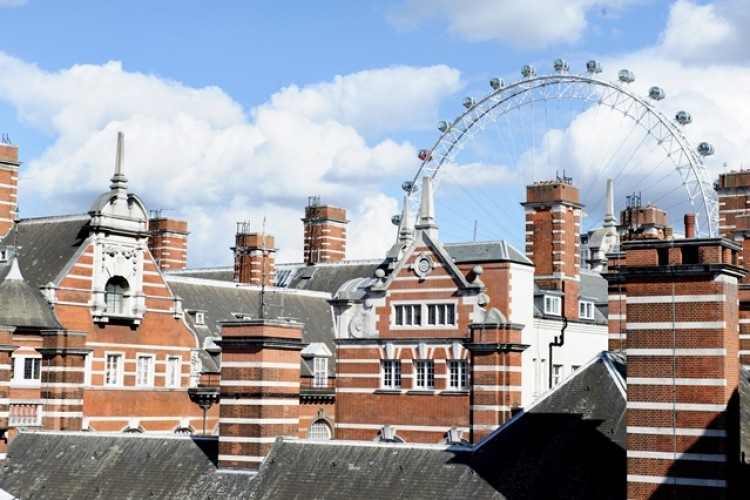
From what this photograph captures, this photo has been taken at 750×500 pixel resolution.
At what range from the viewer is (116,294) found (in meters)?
56.0

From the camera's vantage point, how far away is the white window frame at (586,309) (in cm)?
6025

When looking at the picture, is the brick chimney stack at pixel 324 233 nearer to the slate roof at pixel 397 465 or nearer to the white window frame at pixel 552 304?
the white window frame at pixel 552 304

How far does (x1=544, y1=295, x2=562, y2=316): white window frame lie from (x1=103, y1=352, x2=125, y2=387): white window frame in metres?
18.4

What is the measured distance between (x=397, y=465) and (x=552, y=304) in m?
29.0

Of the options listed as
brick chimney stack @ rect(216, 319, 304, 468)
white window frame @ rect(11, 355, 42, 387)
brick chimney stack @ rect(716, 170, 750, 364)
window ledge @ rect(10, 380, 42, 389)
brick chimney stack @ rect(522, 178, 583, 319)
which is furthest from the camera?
brick chimney stack @ rect(522, 178, 583, 319)

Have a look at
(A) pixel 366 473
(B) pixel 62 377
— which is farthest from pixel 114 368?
(A) pixel 366 473

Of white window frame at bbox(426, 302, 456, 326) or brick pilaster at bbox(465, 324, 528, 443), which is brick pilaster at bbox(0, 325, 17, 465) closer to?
brick pilaster at bbox(465, 324, 528, 443)

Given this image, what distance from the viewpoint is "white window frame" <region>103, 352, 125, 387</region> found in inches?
2168

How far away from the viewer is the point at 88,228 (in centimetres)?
5466

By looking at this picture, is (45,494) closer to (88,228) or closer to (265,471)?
(265,471)

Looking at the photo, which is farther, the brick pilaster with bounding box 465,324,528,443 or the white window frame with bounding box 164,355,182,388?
the white window frame with bounding box 164,355,182,388

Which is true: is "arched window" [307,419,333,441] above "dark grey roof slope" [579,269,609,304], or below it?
below

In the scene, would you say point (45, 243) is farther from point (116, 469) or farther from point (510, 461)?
point (510, 461)

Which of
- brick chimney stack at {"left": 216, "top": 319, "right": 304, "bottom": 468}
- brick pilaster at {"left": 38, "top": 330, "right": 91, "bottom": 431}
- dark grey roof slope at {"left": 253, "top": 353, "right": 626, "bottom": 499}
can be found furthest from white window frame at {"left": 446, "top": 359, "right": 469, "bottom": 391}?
dark grey roof slope at {"left": 253, "top": 353, "right": 626, "bottom": 499}
